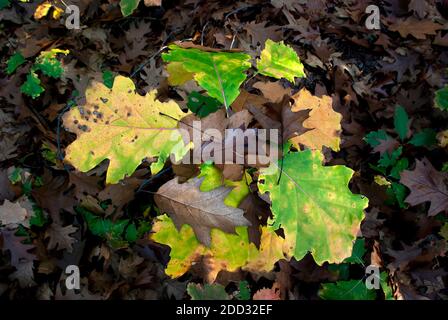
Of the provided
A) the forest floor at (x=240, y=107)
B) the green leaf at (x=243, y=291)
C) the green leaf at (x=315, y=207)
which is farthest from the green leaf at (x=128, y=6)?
the green leaf at (x=243, y=291)

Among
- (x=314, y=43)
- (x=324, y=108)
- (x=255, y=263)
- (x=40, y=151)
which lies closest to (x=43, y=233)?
(x=40, y=151)

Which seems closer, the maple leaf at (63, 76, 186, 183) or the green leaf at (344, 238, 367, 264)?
the maple leaf at (63, 76, 186, 183)

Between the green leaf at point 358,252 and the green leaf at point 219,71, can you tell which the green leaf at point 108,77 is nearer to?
the green leaf at point 219,71

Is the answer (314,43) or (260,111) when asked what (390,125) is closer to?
(314,43)

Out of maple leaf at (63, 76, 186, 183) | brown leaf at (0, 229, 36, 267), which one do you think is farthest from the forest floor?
maple leaf at (63, 76, 186, 183)

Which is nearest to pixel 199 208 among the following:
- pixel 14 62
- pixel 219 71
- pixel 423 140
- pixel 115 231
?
pixel 219 71

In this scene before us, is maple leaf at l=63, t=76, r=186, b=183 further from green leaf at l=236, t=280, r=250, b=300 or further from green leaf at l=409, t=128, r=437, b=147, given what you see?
green leaf at l=409, t=128, r=437, b=147
